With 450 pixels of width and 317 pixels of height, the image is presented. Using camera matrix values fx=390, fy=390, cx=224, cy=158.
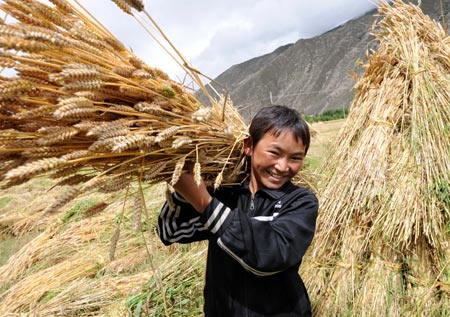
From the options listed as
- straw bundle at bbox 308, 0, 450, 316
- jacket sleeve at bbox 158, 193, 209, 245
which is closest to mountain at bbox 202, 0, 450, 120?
straw bundle at bbox 308, 0, 450, 316

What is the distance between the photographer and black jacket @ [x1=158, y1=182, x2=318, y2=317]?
117 cm

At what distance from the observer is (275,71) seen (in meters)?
82.0

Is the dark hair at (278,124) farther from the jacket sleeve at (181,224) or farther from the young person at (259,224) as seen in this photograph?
the jacket sleeve at (181,224)

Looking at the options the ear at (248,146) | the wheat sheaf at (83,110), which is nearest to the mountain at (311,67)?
the ear at (248,146)

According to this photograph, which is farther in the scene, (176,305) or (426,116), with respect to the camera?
(176,305)

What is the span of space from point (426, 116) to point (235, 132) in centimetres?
128

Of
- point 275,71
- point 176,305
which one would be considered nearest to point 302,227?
point 176,305

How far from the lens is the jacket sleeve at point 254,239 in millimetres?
1155

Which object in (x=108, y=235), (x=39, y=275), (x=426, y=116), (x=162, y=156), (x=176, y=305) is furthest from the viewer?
(x=108, y=235)

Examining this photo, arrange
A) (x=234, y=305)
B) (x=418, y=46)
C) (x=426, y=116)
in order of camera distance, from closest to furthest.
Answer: (x=234, y=305)
(x=426, y=116)
(x=418, y=46)

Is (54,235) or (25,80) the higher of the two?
(25,80)

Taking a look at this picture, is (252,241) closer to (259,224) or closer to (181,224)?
(259,224)

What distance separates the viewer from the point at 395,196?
2.06 metres

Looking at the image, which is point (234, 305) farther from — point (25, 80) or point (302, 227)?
point (25, 80)
